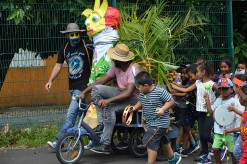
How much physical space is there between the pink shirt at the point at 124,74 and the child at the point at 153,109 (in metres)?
0.78

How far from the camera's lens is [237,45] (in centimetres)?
1252

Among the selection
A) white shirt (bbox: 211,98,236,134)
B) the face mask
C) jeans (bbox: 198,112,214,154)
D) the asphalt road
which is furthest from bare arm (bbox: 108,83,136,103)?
the face mask

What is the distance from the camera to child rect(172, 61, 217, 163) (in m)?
8.72

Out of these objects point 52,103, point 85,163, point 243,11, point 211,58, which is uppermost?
point 243,11

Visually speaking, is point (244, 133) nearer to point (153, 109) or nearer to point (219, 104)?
point (219, 104)

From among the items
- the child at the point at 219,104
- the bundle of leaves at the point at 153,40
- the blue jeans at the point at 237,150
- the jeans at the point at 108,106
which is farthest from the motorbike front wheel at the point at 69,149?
the blue jeans at the point at 237,150

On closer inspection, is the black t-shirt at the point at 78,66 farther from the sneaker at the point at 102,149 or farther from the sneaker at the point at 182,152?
the sneaker at the point at 182,152

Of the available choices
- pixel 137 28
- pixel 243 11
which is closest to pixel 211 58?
pixel 243 11

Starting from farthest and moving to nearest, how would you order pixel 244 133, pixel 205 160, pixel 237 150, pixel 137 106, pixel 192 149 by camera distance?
pixel 192 149
pixel 205 160
pixel 137 106
pixel 237 150
pixel 244 133

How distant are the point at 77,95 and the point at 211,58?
12.4ft

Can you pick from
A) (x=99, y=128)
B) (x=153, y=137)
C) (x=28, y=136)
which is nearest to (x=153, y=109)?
(x=153, y=137)

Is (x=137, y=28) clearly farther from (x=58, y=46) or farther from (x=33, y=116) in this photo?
(x=33, y=116)

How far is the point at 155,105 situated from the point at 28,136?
3.44m

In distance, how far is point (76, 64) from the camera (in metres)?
9.52
